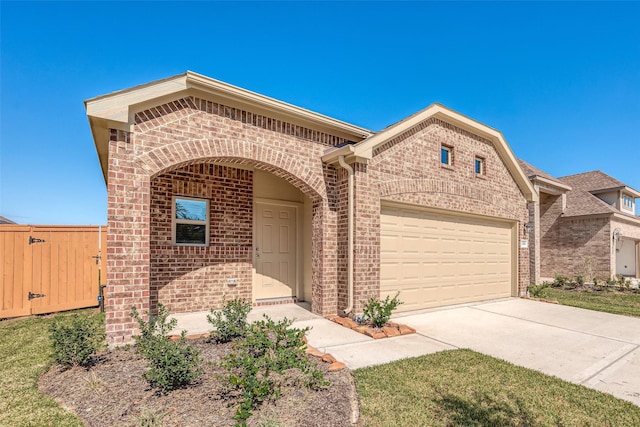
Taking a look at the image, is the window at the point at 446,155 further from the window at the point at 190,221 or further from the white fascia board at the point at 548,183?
the white fascia board at the point at 548,183

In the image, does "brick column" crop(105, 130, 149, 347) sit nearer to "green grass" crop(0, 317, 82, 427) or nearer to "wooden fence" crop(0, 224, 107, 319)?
"green grass" crop(0, 317, 82, 427)

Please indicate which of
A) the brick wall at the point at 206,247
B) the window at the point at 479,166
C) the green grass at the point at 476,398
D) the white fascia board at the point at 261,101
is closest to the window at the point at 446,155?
the window at the point at 479,166

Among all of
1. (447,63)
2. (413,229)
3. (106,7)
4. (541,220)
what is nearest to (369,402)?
(413,229)

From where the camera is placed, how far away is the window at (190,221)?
22.3 feet

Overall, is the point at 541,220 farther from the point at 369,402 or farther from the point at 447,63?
the point at 369,402

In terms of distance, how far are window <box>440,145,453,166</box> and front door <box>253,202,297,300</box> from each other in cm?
416

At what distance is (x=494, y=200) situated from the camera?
9.41m

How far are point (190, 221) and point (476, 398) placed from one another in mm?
5966

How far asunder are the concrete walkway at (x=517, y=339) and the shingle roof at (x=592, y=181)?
1556 centimetres

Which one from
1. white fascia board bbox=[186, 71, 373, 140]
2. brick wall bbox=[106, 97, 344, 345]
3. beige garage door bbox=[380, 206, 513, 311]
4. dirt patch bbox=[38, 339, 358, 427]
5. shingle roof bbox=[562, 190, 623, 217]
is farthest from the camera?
shingle roof bbox=[562, 190, 623, 217]

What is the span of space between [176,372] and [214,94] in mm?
4258

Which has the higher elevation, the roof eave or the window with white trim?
the roof eave

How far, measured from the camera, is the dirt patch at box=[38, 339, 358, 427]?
2787mm

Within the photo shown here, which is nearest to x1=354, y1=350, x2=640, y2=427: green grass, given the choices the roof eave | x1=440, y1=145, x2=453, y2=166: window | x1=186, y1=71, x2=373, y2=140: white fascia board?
x1=186, y1=71, x2=373, y2=140: white fascia board
